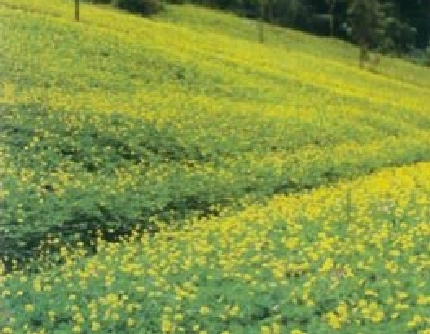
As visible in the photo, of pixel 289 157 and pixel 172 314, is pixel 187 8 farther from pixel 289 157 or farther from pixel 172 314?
pixel 172 314

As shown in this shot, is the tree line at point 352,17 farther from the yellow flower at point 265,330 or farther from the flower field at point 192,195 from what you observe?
the yellow flower at point 265,330

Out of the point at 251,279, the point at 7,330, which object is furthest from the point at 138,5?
the point at 7,330

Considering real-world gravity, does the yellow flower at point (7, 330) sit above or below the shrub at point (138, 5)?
below

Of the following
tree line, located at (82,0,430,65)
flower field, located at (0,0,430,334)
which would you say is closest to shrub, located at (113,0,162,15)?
tree line, located at (82,0,430,65)

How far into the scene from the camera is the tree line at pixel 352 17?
63.2 m

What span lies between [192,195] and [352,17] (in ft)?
161

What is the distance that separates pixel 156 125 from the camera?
2400 cm

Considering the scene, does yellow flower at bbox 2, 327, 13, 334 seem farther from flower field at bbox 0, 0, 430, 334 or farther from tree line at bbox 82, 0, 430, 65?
tree line at bbox 82, 0, 430, 65

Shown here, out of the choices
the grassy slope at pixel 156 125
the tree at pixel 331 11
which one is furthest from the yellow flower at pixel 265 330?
the tree at pixel 331 11

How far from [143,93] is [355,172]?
7776 mm

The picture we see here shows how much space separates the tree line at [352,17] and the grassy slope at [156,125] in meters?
19.3

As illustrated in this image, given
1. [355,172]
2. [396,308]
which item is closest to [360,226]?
[396,308]

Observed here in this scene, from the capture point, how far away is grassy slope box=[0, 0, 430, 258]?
1845 centimetres

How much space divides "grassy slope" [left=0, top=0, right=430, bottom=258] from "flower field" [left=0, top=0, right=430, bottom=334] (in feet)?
0.25
